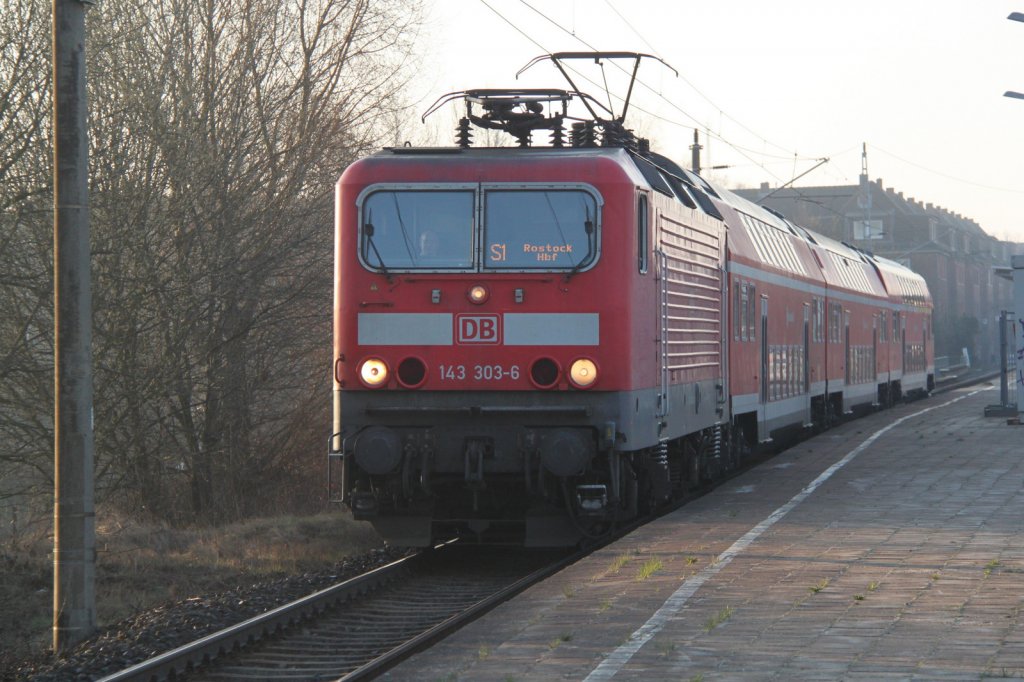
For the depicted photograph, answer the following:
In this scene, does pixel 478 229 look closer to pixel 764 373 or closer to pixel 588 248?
pixel 588 248

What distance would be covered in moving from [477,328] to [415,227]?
96 centimetres

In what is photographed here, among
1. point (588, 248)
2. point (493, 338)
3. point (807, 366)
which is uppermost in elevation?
point (588, 248)

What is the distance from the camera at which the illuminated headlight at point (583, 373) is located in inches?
429

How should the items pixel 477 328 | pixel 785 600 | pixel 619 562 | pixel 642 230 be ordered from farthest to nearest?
pixel 642 230 → pixel 477 328 → pixel 619 562 → pixel 785 600

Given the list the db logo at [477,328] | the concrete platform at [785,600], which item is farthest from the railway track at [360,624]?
the db logo at [477,328]

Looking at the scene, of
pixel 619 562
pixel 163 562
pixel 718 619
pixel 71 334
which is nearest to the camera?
pixel 718 619

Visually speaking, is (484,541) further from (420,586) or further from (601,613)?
(601,613)

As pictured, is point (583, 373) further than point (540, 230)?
No

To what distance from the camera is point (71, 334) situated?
970 centimetres

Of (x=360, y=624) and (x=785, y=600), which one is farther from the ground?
(x=785, y=600)

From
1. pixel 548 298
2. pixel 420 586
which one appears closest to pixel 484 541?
pixel 420 586

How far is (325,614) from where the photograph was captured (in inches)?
370

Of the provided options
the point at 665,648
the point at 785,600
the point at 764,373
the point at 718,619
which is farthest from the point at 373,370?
the point at 764,373

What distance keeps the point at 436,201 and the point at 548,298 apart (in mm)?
1198
